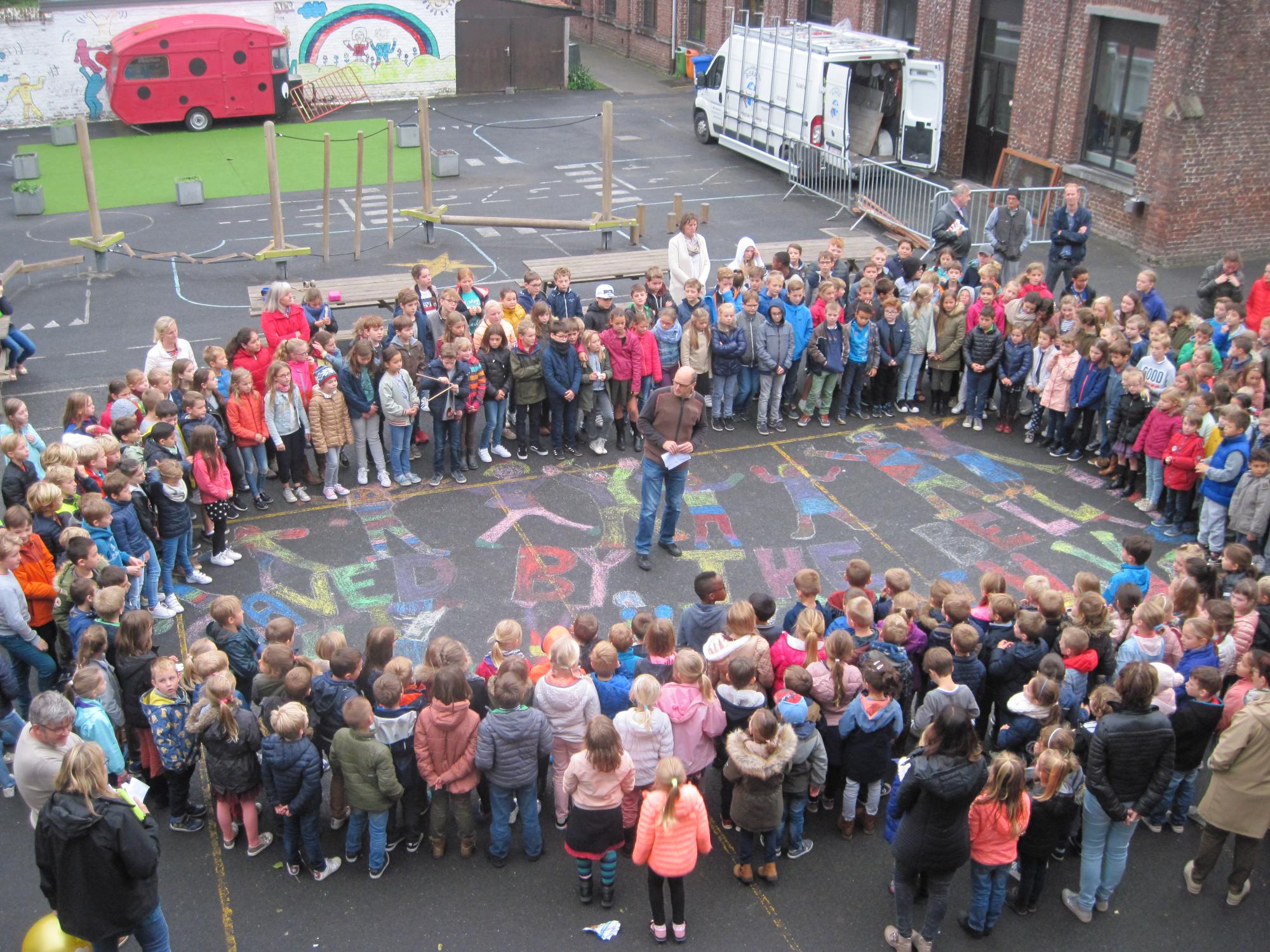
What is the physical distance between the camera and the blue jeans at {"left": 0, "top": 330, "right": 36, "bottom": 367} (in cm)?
1467

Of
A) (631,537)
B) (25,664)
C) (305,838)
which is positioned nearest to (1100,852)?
(305,838)

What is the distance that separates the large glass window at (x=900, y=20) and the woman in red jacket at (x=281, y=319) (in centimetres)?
1780

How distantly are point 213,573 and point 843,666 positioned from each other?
20.5 ft

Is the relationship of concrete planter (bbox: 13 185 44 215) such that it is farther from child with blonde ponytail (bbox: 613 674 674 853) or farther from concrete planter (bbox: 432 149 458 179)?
child with blonde ponytail (bbox: 613 674 674 853)

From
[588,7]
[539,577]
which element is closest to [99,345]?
[539,577]

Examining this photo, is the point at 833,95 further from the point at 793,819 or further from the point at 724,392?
the point at 793,819

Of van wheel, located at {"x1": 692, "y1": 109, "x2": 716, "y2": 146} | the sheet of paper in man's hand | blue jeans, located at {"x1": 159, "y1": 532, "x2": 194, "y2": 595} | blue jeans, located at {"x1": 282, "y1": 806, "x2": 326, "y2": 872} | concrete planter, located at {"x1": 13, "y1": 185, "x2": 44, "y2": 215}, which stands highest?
van wheel, located at {"x1": 692, "y1": 109, "x2": 716, "y2": 146}

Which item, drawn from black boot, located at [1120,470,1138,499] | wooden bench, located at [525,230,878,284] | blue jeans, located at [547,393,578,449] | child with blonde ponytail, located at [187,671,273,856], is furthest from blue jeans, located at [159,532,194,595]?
black boot, located at [1120,470,1138,499]

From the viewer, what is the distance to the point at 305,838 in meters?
7.29

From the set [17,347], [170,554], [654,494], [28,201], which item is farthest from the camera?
[28,201]

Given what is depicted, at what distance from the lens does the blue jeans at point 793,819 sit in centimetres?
746

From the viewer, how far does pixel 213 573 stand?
427 inches

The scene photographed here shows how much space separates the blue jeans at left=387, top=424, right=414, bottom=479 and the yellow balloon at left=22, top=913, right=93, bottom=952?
6586 mm

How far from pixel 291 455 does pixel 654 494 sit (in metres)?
3.89
